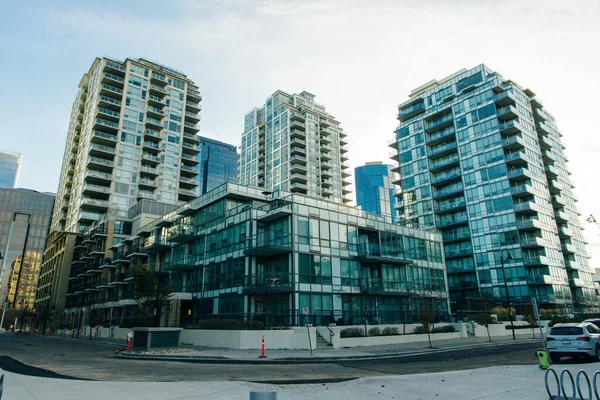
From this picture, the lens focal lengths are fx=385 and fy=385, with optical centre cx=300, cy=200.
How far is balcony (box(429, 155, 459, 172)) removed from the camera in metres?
73.7

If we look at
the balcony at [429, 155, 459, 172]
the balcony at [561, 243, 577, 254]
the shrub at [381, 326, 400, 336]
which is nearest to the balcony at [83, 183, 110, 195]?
the shrub at [381, 326, 400, 336]

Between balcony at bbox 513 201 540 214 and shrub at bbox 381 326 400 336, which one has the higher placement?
balcony at bbox 513 201 540 214

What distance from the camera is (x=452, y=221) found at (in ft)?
238

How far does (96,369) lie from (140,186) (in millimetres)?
62325

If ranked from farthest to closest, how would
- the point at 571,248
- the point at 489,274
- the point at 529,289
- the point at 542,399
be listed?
1. the point at 571,248
2. the point at 489,274
3. the point at 529,289
4. the point at 542,399

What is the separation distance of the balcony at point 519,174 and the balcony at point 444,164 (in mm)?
10459

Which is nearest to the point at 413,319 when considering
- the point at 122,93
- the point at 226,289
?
the point at 226,289

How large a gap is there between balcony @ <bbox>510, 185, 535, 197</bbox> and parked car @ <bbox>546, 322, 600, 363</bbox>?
176ft

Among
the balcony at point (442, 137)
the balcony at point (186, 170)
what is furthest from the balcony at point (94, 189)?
the balcony at point (442, 137)

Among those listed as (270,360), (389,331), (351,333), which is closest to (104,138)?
(351,333)

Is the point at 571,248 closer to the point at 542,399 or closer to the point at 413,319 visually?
the point at 413,319

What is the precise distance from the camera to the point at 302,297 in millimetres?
32031

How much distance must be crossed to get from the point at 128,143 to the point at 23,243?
99446mm

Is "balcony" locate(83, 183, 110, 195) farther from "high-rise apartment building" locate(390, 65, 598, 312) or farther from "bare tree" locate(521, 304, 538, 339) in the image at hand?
"bare tree" locate(521, 304, 538, 339)
